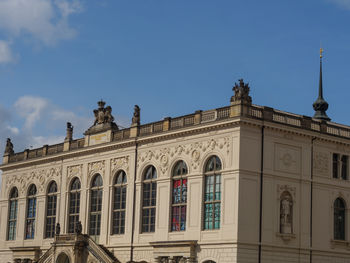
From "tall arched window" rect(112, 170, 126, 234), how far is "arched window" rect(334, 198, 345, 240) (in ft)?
49.5

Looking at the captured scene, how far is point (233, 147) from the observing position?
45.7 meters

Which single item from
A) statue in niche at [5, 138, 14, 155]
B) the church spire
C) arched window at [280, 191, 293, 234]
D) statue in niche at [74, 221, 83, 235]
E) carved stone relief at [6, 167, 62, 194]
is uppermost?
the church spire

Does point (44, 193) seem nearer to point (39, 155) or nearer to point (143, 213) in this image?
point (39, 155)

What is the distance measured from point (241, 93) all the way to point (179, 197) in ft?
27.8

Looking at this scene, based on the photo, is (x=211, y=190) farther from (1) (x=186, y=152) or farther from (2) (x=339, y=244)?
(2) (x=339, y=244)

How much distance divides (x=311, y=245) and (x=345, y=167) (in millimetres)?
6524

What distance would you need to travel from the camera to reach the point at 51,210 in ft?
203

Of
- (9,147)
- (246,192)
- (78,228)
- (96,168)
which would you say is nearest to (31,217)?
(9,147)

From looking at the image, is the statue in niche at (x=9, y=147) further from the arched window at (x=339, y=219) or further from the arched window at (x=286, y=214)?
the arched window at (x=339, y=219)

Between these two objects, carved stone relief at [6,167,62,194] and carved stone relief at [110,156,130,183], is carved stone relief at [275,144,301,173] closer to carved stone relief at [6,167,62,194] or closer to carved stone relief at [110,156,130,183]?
carved stone relief at [110,156,130,183]

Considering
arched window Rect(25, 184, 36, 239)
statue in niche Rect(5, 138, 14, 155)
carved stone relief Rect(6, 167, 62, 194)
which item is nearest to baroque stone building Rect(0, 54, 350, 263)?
carved stone relief Rect(6, 167, 62, 194)

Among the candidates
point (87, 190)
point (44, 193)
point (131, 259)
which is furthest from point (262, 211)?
point (44, 193)

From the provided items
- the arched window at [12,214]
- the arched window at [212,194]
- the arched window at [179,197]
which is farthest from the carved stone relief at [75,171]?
the arched window at [212,194]

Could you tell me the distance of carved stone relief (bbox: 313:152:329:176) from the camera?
48731mm
